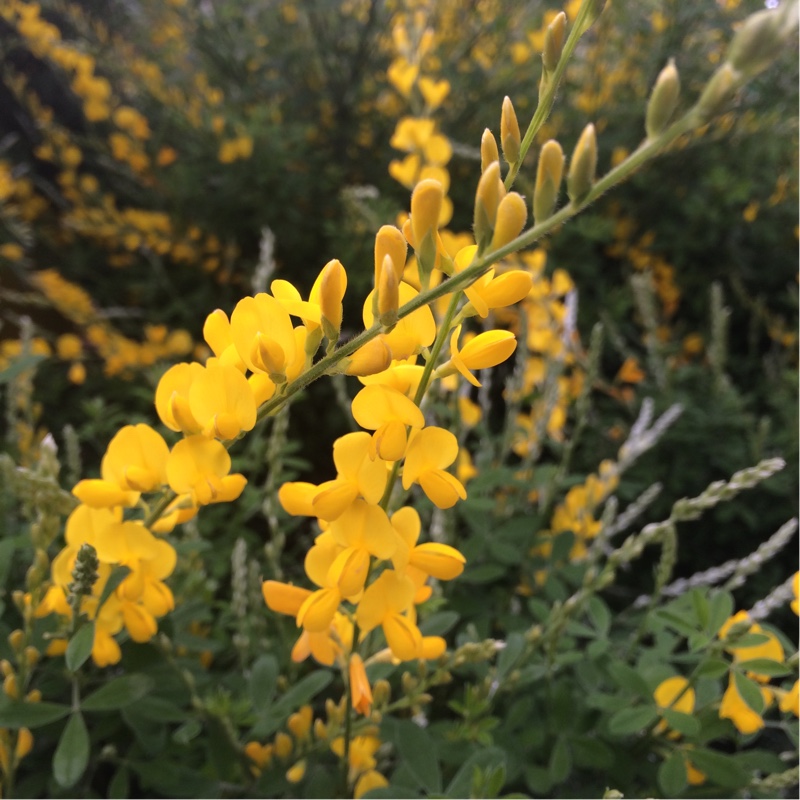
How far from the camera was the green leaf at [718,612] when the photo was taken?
67 centimetres

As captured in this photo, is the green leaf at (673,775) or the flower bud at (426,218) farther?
the green leaf at (673,775)

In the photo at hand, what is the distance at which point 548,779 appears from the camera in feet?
2.30

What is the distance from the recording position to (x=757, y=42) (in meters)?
0.30

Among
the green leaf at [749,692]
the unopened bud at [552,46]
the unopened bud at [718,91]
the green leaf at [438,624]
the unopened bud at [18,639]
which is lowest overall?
the green leaf at [749,692]

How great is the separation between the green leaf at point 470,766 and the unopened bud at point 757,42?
58cm

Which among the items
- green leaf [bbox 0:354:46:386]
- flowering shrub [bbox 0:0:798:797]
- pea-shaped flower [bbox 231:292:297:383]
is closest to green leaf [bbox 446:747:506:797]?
flowering shrub [bbox 0:0:798:797]

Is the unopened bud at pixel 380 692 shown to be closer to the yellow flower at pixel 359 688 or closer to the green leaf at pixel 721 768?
the yellow flower at pixel 359 688

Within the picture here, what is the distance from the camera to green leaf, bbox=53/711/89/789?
1.80 ft

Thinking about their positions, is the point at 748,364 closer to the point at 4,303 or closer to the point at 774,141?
the point at 774,141

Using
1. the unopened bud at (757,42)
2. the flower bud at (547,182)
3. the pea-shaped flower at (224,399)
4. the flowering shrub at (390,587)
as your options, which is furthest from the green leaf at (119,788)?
the unopened bud at (757,42)

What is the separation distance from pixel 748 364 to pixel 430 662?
1434 millimetres

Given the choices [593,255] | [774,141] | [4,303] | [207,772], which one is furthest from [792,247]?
[4,303]

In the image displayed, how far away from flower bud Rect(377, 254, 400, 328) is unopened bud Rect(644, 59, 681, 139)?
0.15m

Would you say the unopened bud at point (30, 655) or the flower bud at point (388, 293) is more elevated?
the flower bud at point (388, 293)
